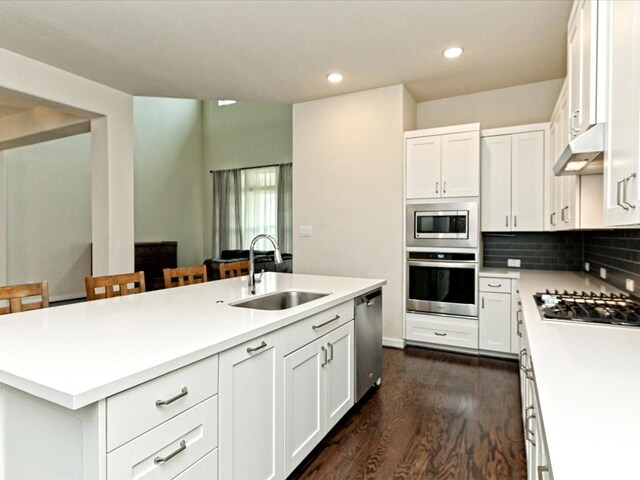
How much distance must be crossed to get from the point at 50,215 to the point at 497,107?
7.48 m

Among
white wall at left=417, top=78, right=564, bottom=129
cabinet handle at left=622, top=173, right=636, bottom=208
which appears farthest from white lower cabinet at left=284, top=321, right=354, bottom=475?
white wall at left=417, top=78, right=564, bottom=129

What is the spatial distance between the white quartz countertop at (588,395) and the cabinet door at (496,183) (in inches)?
90.0

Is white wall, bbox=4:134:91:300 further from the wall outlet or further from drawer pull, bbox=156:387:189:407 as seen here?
drawer pull, bbox=156:387:189:407

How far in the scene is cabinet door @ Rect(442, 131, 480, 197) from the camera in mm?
3771

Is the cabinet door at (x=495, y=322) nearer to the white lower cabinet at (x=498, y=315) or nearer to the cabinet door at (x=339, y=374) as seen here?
the white lower cabinet at (x=498, y=315)

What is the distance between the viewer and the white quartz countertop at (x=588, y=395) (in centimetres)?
71

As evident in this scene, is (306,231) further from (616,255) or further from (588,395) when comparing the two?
(588,395)

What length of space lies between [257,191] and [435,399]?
6.12 m

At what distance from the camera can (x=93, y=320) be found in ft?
5.26

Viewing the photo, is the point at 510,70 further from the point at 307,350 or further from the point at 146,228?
the point at 146,228

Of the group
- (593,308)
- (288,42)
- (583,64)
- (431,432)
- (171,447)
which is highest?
(288,42)

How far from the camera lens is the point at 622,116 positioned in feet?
3.96

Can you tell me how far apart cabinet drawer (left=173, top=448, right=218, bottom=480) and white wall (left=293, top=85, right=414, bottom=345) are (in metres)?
3.03

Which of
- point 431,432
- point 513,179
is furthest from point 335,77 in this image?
A: point 431,432
